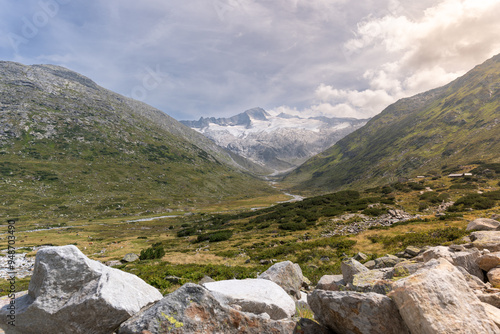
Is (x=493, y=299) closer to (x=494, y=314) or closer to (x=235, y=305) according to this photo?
(x=494, y=314)

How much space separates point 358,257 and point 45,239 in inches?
2581

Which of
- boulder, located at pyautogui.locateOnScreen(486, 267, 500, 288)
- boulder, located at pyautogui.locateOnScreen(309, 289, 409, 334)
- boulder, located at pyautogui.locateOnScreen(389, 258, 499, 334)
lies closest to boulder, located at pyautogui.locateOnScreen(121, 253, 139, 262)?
boulder, located at pyautogui.locateOnScreen(309, 289, 409, 334)

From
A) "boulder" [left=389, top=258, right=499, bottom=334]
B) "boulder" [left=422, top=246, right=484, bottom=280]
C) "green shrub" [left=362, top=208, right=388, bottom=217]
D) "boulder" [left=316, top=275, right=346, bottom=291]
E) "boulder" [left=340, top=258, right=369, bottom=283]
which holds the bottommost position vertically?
"green shrub" [left=362, top=208, right=388, bottom=217]

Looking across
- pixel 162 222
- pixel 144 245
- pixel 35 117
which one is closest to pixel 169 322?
pixel 144 245

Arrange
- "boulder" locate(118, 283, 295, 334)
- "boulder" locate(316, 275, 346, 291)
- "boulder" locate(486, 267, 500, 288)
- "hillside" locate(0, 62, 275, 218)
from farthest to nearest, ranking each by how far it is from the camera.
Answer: "hillside" locate(0, 62, 275, 218), "boulder" locate(316, 275, 346, 291), "boulder" locate(486, 267, 500, 288), "boulder" locate(118, 283, 295, 334)

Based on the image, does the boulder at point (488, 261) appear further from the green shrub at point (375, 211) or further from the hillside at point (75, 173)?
the hillside at point (75, 173)

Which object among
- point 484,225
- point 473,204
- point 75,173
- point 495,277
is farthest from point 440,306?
point 75,173

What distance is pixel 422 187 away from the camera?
50.3 meters

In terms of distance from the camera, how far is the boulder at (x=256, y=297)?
6.67 m

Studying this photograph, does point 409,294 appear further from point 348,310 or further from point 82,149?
point 82,149

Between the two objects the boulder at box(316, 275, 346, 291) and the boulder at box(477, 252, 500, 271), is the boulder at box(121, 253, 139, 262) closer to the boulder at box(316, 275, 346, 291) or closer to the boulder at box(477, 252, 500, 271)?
the boulder at box(316, 275, 346, 291)

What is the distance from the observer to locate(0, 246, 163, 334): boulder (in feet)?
18.1

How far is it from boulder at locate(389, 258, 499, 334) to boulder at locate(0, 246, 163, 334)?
7.10m

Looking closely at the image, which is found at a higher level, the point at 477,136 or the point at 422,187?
the point at 477,136
